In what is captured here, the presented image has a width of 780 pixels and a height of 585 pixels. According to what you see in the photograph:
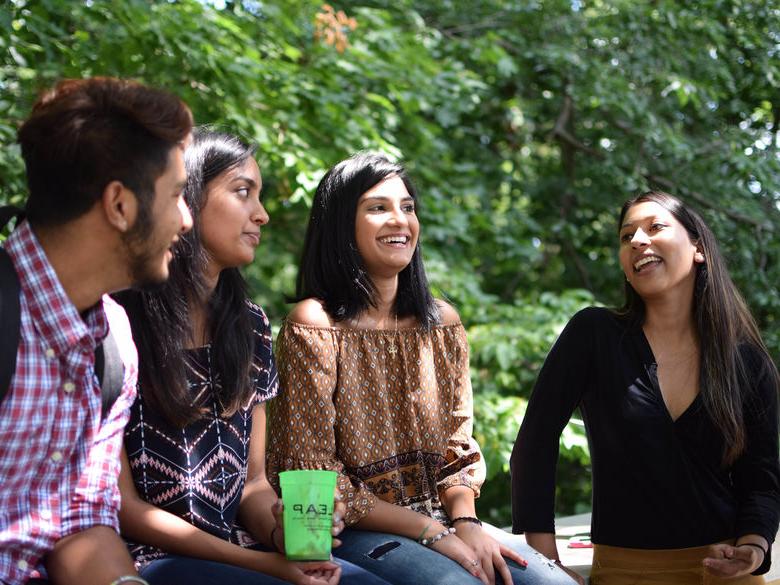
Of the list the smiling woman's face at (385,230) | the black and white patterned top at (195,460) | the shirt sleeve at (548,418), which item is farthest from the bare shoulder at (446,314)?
the black and white patterned top at (195,460)

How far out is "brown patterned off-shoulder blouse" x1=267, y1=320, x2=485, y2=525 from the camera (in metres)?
2.61

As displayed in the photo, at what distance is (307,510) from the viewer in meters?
1.94

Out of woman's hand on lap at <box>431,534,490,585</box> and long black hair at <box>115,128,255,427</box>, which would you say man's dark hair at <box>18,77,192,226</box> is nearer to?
long black hair at <box>115,128,255,427</box>

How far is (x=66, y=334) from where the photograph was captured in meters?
1.78

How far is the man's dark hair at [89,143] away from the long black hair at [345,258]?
3.39ft

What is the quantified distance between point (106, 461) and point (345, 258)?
42.3 inches

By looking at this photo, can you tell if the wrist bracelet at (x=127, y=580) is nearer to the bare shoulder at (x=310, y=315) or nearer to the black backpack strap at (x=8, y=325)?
the black backpack strap at (x=8, y=325)

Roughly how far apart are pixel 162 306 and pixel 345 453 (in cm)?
69

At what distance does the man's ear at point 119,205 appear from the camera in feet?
5.90

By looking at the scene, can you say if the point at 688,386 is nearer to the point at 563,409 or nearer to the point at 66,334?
the point at 563,409

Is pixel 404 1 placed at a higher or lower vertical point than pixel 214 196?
higher

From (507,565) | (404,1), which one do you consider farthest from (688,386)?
(404,1)

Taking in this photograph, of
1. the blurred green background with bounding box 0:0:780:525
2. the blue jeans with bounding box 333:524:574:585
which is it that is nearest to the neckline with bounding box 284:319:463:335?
the blue jeans with bounding box 333:524:574:585

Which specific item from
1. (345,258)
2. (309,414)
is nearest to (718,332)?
(345,258)
